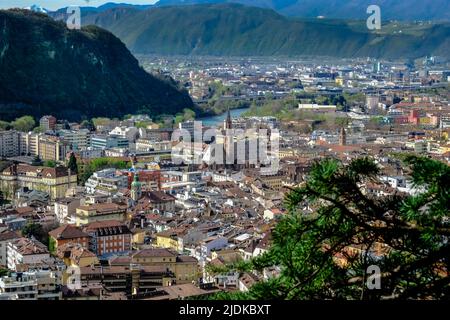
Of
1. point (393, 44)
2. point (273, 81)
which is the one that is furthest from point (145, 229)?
point (393, 44)

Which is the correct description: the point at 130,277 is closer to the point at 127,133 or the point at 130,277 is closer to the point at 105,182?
the point at 105,182

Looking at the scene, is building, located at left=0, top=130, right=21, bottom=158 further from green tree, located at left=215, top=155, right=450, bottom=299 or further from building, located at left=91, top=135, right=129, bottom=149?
green tree, located at left=215, top=155, right=450, bottom=299

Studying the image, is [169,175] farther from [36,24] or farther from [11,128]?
[36,24]

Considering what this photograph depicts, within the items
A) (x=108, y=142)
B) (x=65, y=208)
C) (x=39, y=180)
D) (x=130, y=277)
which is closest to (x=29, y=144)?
(x=108, y=142)

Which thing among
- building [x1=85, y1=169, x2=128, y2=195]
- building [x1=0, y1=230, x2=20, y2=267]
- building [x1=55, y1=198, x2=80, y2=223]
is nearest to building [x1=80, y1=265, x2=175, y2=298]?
building [x1=0, y1=230, x2=20, y2=267]

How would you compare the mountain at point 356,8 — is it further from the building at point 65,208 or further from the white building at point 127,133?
the building at point 65,208

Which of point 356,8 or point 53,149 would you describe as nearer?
point 53,149

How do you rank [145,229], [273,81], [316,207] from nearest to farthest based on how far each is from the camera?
[316,207] → [145,229] → [273,81]

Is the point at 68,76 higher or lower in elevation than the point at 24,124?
higher
